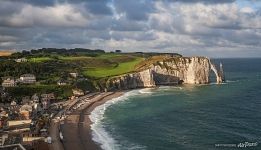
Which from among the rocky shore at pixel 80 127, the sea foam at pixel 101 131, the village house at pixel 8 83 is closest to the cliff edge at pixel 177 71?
the rocky shore at pixel 80 127

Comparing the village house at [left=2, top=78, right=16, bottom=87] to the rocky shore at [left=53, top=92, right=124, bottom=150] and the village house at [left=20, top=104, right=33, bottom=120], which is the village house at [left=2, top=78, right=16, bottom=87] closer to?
the rocky shore at [left=53, top=92, right=124, bottom=150]

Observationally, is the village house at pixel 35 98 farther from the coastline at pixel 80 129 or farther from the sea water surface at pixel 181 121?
the sea water surface at pixel 181 121

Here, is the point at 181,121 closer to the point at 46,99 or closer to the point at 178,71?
the point at 46,99

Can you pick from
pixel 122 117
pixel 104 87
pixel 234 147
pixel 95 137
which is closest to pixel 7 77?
pixel 104 87

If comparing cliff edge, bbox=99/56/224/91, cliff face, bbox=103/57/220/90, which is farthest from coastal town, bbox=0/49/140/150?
cliff face, bbox=103/57/220/90

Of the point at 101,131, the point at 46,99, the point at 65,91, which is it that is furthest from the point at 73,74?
the point at 101,131
